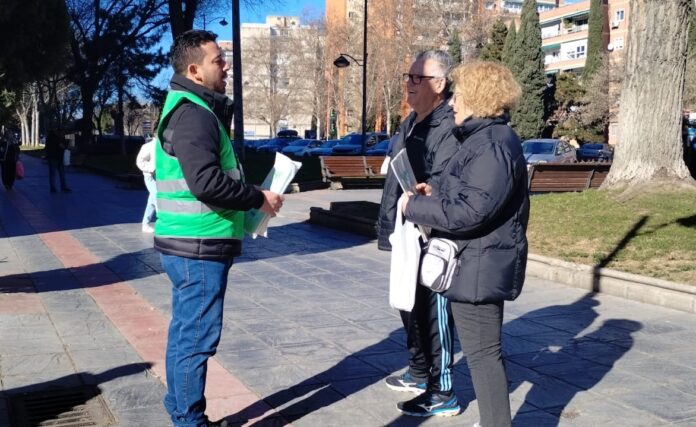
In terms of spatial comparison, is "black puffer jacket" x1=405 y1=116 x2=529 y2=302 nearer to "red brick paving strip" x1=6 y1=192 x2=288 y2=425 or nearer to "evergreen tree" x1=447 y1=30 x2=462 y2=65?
"red brick paving strip" x1=6 y1=192 x2=288 y2=425

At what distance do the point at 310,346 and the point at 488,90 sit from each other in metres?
2.83

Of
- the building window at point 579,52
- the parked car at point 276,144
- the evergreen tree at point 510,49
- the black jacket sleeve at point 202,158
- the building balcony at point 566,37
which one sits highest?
the building balcony at point 566,37

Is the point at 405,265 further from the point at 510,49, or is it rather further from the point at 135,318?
the point at 510,49

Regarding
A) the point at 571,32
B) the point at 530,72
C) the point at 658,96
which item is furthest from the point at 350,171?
the point at 571,32

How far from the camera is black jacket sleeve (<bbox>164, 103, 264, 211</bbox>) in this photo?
10.9 feet

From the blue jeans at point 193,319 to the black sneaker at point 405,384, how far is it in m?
1.40

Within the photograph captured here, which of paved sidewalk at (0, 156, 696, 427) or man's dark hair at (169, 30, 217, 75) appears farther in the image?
paved sidewalk at (0, 156, 696, 427)

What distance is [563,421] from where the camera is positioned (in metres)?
4.21

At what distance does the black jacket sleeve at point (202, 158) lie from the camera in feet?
10.9

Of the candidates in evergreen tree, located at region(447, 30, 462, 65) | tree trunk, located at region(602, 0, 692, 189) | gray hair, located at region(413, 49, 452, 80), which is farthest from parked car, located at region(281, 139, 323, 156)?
gray hair, located at region(413, 49, 452, 80)

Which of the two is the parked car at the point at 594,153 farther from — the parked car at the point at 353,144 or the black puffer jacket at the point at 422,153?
the black puffer jacket at the point at 422,153

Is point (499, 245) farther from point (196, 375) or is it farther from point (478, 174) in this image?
point (196, 375)

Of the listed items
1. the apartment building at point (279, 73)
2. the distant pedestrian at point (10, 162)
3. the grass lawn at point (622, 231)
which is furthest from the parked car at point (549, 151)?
the apartment building at point (279, 73)

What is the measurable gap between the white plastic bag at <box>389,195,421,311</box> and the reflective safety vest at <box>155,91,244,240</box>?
788mm
